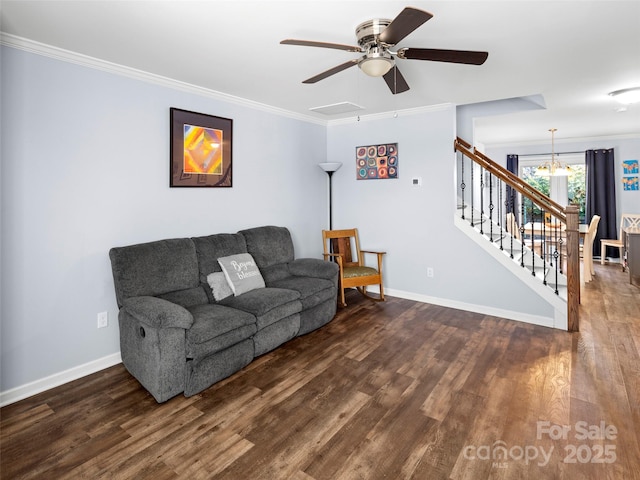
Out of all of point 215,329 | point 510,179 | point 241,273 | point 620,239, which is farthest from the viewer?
point 620,239

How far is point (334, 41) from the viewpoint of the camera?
104 inches

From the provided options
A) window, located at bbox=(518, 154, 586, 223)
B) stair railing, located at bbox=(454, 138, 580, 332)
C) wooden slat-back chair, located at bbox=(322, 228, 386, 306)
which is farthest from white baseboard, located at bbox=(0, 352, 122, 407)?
window, located at bbox=(518, 154, 586, 223)

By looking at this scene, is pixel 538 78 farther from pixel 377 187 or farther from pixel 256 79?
pixel 256 79

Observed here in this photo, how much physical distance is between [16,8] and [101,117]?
2.94 ft

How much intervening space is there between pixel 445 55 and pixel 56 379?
137 inches

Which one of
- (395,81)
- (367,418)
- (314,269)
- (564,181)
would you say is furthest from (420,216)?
(564,181)

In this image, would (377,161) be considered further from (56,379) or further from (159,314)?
(56,379)

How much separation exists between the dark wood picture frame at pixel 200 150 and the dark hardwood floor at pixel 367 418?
5.98ft

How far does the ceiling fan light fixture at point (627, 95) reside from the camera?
152 inches

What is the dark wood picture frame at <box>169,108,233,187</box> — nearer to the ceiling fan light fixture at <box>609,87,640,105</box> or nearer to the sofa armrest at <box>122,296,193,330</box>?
the sofa armrest at <box>122,296,193,330</box>

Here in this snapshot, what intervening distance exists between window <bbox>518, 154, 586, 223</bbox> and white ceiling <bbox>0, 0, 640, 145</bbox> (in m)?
4.27

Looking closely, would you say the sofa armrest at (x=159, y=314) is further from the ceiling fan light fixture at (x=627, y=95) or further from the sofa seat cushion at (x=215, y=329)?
the ceiling fan light fixture at (x=627, y=95)

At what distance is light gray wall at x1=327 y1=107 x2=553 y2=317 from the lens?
169 inches

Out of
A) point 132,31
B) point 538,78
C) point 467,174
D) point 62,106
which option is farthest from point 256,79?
point 467,174
